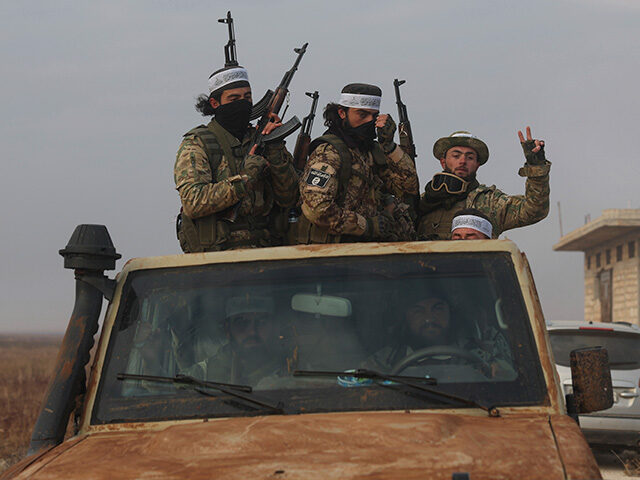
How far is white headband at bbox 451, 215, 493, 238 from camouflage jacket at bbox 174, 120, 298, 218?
928mm

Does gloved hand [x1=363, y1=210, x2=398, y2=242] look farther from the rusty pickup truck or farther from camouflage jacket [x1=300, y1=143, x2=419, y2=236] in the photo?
the rusty pickup truck

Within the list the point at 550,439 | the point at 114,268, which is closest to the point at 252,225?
the point at 114,268

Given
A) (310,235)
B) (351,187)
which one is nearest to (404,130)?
(351,187)

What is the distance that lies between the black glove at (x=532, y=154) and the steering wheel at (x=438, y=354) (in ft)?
9.79

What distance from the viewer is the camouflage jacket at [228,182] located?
5.14 meters

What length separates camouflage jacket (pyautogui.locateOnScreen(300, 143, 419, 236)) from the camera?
17.5ft

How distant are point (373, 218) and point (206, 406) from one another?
7.79ft

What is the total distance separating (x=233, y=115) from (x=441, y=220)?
1.53 meters

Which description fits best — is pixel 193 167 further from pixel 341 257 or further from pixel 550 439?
pixel 550 439

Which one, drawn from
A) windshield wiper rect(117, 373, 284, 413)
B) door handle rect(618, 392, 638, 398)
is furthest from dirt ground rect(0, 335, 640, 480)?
windshield wiper rect(117, 373, 284, 413)

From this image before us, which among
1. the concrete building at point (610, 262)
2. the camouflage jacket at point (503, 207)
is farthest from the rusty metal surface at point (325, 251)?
the concrete building at point (610, 262)

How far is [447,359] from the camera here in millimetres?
3525

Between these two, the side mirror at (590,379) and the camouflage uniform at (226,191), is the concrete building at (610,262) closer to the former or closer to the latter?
the camouflage uniform at (226,191)

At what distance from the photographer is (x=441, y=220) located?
630 centimetres
